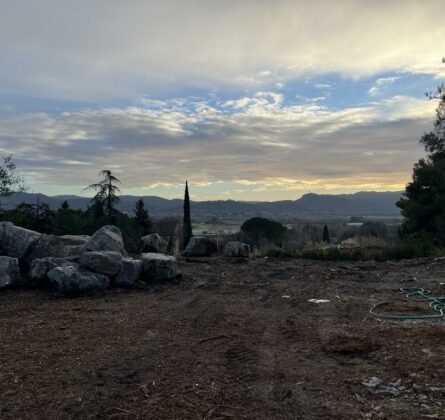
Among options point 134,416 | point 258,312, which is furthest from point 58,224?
point 134,416

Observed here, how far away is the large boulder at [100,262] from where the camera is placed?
912 cm

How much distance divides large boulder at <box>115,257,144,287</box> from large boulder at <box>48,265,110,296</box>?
474 millimetres

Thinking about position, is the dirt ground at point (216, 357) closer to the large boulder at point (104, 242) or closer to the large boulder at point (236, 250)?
the large boulder at point (104, 242)

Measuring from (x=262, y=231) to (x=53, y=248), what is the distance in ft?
74.6

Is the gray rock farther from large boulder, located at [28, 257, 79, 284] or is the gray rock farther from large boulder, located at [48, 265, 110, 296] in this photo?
large boulder, located at [48, 265, 110, 296]

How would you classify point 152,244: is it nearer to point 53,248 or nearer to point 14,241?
point 53,248

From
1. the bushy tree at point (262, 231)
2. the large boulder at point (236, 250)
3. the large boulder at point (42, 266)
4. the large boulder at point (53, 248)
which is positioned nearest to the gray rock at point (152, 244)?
the large boulder at point (236, 250)

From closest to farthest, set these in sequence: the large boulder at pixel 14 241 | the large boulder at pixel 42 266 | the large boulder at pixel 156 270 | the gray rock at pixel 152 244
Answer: the large boulder at pixel 42 266
the large boulder at pixel 14 241
the large boulder at pixel 156 270
the gray rock at pixel 152 244

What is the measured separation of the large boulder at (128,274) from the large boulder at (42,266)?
35.4 inches

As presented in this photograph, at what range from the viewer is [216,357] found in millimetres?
4852

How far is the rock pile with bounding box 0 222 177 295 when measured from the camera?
8.76 metres

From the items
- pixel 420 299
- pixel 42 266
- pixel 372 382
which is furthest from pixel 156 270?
pixel 372 382

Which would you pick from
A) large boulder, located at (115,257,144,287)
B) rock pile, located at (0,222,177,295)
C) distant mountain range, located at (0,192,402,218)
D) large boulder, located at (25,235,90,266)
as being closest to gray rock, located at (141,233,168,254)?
rock pile, located at (0,222,177,295)

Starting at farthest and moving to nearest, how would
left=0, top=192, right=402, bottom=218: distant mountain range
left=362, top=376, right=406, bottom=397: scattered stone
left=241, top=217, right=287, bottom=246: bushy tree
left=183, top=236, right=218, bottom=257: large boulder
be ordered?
1. left=0, top=192, right=402, bottom=218: distant mountain range
2. left=241, top=217, right=287, bottom=246: bushy tree
3. left=183, top=236, right=218, bottom=257: large boulder
4. left=362, top=376, right=406, bottom=397: scattered stone
